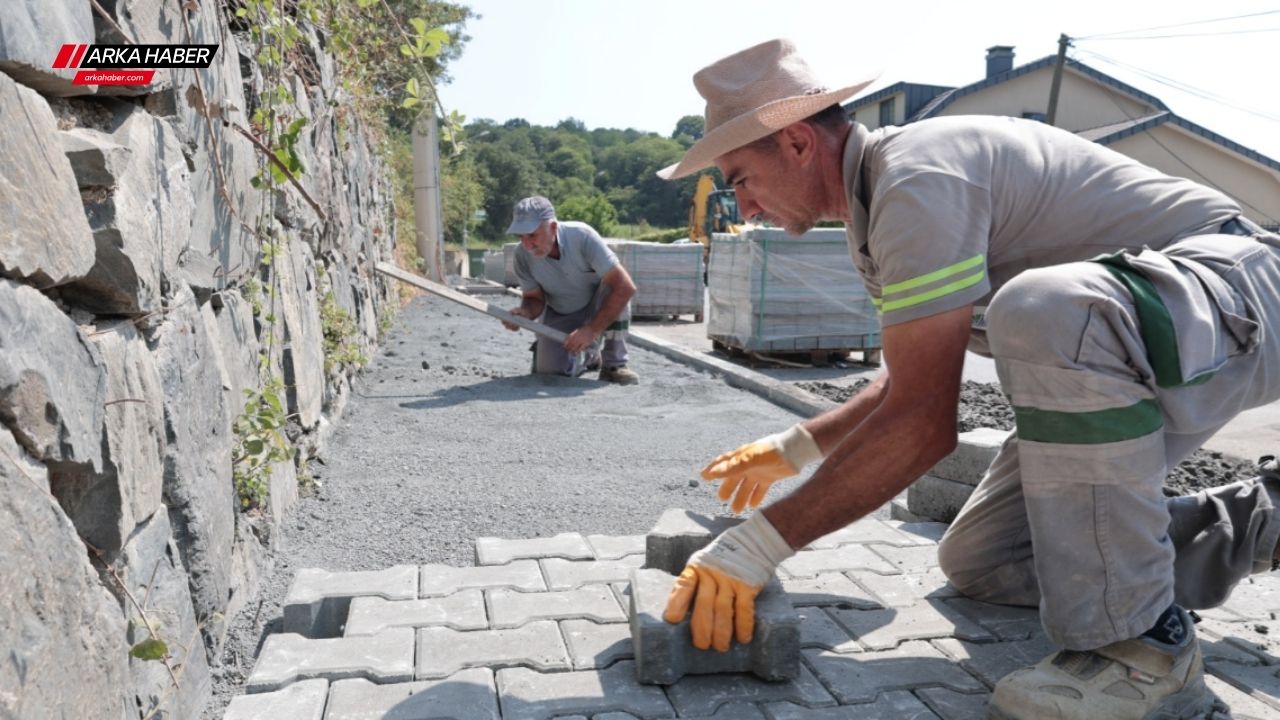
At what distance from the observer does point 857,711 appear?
192 centimetres

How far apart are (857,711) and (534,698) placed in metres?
0.67

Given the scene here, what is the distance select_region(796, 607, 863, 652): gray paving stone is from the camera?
2227 millimetres

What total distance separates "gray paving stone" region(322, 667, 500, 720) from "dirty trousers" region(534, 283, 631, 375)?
4.79 meters

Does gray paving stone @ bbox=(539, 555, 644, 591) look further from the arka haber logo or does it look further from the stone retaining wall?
the arka haber logo

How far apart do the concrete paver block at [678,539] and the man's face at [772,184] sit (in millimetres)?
836

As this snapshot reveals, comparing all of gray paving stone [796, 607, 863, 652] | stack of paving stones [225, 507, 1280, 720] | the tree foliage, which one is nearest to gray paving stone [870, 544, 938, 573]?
stack of paving stones [225, 507, 1280, 720]

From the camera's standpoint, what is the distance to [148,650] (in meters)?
1.60

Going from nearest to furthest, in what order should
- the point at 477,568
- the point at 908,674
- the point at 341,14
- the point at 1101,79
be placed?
the point at 908,674
the point at 477,568
the point at 341,14
the point at 1101,79

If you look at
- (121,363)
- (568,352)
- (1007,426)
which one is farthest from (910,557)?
(568,352)

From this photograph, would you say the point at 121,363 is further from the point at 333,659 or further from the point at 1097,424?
the point at 1097,424

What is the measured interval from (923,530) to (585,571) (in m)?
1.23

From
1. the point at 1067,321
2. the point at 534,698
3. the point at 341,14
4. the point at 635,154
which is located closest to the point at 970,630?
the point at 1067,321

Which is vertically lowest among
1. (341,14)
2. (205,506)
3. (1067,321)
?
(205,506)

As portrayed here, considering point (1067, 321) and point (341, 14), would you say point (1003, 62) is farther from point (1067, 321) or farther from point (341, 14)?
point (1067, 321)
